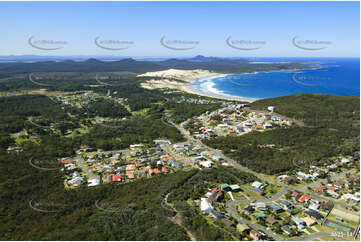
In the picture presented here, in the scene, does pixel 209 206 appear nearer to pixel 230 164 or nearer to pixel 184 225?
pixel 184 225

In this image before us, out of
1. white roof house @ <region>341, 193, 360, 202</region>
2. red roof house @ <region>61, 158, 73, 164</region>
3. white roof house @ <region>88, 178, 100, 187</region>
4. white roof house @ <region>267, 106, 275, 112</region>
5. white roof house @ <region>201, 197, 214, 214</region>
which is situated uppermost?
white roof house @ <region>267, 106, 275, 112</region>

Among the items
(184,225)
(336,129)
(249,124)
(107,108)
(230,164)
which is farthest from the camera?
(107,108)

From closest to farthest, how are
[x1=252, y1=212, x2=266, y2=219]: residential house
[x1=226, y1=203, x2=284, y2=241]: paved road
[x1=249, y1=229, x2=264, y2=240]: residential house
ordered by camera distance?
[x1=249, y1=229, x2=264, y2=240]: residential house < [x1=226, y1=203, x2=284, y2=241]: paved road < [x1=252, y1=212, x2=266, y2=219]: residential house

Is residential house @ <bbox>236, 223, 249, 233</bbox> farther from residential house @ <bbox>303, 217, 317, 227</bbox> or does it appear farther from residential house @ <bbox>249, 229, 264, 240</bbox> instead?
residential house @ <bbox>303, 217, 317, 227</bbox>

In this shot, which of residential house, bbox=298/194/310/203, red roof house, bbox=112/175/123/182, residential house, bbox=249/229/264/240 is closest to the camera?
residential house, bbox=249/229/264/240

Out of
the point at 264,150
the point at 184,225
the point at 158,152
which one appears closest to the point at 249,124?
the point at 264,150

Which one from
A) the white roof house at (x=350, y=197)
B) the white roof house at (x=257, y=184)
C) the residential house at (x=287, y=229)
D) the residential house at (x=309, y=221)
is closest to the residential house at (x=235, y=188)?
the white roof house at (x=257, y=184)

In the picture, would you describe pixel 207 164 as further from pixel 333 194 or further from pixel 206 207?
pixel 333 194

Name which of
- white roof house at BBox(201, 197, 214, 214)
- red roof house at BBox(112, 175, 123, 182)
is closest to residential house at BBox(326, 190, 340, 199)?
white roof house at BBox(201, 197, 214, 214)

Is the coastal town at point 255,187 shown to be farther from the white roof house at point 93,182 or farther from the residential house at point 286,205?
the white roof house at point 93,182

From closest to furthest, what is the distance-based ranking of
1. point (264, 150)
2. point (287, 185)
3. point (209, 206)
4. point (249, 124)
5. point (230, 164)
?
point (209, 206) → point (287, 185) → point (230, 164) → point (264, 150) → point (249, 124)

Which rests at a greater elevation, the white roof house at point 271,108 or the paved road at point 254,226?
the white roof house at point 271,108
